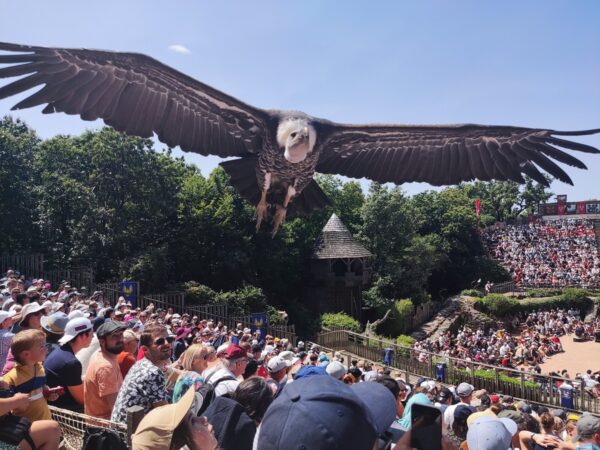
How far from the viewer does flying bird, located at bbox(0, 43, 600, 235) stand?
3.57m

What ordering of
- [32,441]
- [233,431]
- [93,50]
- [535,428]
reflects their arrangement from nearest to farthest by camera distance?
[233,431] < [32,441] < [93,50] < [535,428]

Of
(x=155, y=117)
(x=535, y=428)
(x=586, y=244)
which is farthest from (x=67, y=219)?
(x=586, y=244)

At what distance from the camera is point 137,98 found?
12.6 feet

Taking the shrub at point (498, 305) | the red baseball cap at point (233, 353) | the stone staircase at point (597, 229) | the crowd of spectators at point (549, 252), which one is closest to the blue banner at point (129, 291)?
the red baseball cap at point (233, 353)

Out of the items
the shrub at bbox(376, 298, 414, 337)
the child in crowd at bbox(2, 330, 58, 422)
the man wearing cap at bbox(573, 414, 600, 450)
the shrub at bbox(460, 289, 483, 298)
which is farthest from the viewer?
the shrub at bbox(460, 289, 483, 298)

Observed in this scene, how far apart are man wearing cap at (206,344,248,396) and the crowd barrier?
10.8 meters

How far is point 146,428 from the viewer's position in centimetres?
200

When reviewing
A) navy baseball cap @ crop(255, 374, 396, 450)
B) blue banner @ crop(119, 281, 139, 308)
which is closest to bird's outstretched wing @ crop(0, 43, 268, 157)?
navy baseball cap @ crop(255, 374, 396, 450)

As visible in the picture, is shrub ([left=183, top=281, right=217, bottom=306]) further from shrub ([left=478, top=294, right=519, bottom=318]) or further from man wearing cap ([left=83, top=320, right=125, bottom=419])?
shrub ([left=478, top=294, right=519, bottom=318])

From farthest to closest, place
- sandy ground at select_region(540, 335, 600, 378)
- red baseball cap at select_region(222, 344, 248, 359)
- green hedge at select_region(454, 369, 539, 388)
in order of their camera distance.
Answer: sandy ground at select_region(540, 335, 600, 378)
green hedge at select_region(454, 369, 539, 388)
red baseball cap at select_region(222, 344, 248, 359)

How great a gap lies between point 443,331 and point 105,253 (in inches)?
714

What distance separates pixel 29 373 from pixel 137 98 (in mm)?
2056

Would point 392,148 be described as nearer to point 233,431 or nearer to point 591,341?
point 233,431

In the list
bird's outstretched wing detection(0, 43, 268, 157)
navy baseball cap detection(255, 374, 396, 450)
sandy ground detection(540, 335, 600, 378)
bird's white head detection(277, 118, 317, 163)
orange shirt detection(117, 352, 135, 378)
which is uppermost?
bird's outstretched wing detection(0, 43, 268, 157)
